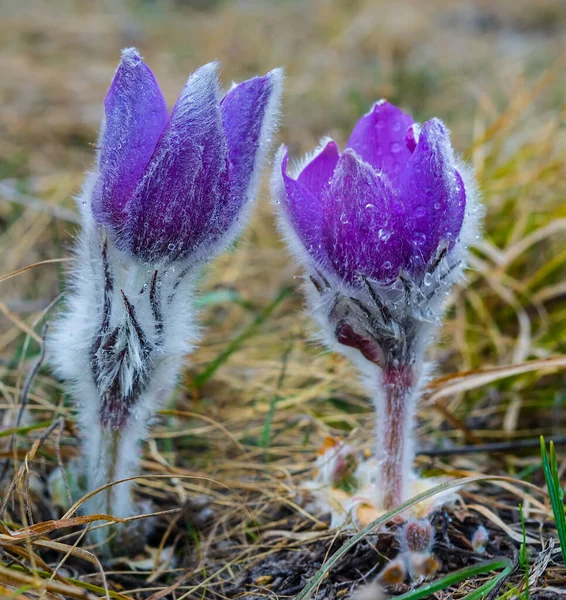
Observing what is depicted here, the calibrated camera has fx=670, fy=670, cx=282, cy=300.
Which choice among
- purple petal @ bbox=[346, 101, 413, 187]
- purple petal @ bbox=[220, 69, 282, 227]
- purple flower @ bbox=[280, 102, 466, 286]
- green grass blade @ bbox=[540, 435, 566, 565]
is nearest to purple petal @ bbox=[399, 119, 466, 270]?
purple flower @ bbox=[280, 102, 466, 286]

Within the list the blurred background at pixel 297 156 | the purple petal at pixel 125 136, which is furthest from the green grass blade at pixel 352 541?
the purple petal at pixel 125 136

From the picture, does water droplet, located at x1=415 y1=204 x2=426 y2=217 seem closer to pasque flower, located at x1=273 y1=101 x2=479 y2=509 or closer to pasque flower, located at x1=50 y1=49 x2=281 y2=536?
pasque flower, located at x1=273 y1=101 x2=479 y2=509

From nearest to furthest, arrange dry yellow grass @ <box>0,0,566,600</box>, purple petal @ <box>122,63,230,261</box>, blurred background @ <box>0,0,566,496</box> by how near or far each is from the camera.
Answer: purple petal @ <box>122,63,230,261</box>, dry yellow grass @ <box>0,0,566,600</box>, blurred background @ <box>0,0,566,496</box>

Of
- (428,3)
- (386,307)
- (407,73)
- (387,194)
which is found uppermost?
(428,3)

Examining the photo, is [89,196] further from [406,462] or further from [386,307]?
[406,462]

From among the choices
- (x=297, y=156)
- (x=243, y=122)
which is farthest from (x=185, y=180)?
(x=297, y=156)

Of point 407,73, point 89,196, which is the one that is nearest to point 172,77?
point 407,73

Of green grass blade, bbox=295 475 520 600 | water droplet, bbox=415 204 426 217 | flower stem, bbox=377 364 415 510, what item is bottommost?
green grass blade, bbox=295 475 520 600

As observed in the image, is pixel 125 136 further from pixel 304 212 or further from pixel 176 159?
pixel 304 212
